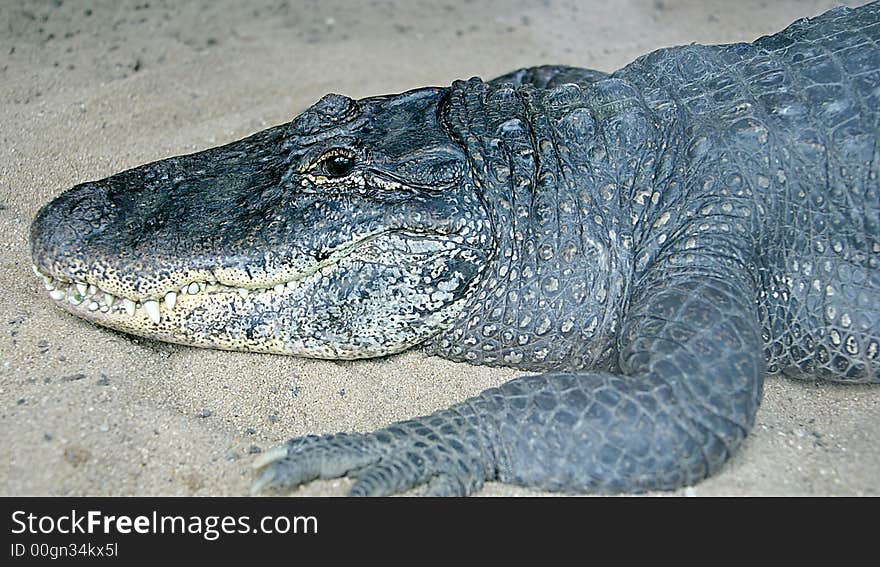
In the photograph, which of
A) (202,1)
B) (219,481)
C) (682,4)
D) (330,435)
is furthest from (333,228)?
(682,4)

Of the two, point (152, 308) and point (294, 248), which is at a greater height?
point (294, 248)

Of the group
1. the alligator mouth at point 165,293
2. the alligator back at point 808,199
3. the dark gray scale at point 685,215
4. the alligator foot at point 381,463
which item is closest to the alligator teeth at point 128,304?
the alligator mouth at point 165,293

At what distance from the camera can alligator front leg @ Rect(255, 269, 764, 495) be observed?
2.73 meters

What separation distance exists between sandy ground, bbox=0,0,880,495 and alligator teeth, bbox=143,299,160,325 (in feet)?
0.69

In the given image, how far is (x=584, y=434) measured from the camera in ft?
9.06

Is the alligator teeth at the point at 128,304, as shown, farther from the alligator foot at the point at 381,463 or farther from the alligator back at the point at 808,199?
the alligator back at the point at 808,199

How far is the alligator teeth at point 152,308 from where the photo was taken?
3.20 meters

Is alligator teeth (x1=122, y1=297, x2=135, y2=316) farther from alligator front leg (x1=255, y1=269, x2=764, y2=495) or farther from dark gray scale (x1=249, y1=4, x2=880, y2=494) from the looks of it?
dark gray scale (x1=249, y1=4, x2=880, y2=494)

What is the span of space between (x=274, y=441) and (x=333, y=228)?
0.82m

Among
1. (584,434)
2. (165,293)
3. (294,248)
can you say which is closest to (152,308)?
(165,293)

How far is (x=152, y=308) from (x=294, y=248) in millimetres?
609

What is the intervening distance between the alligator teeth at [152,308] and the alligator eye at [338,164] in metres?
0.83

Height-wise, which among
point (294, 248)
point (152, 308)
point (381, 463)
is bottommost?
point (381, 463)

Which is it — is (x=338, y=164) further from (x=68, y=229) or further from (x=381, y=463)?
(x=381, y=463)
